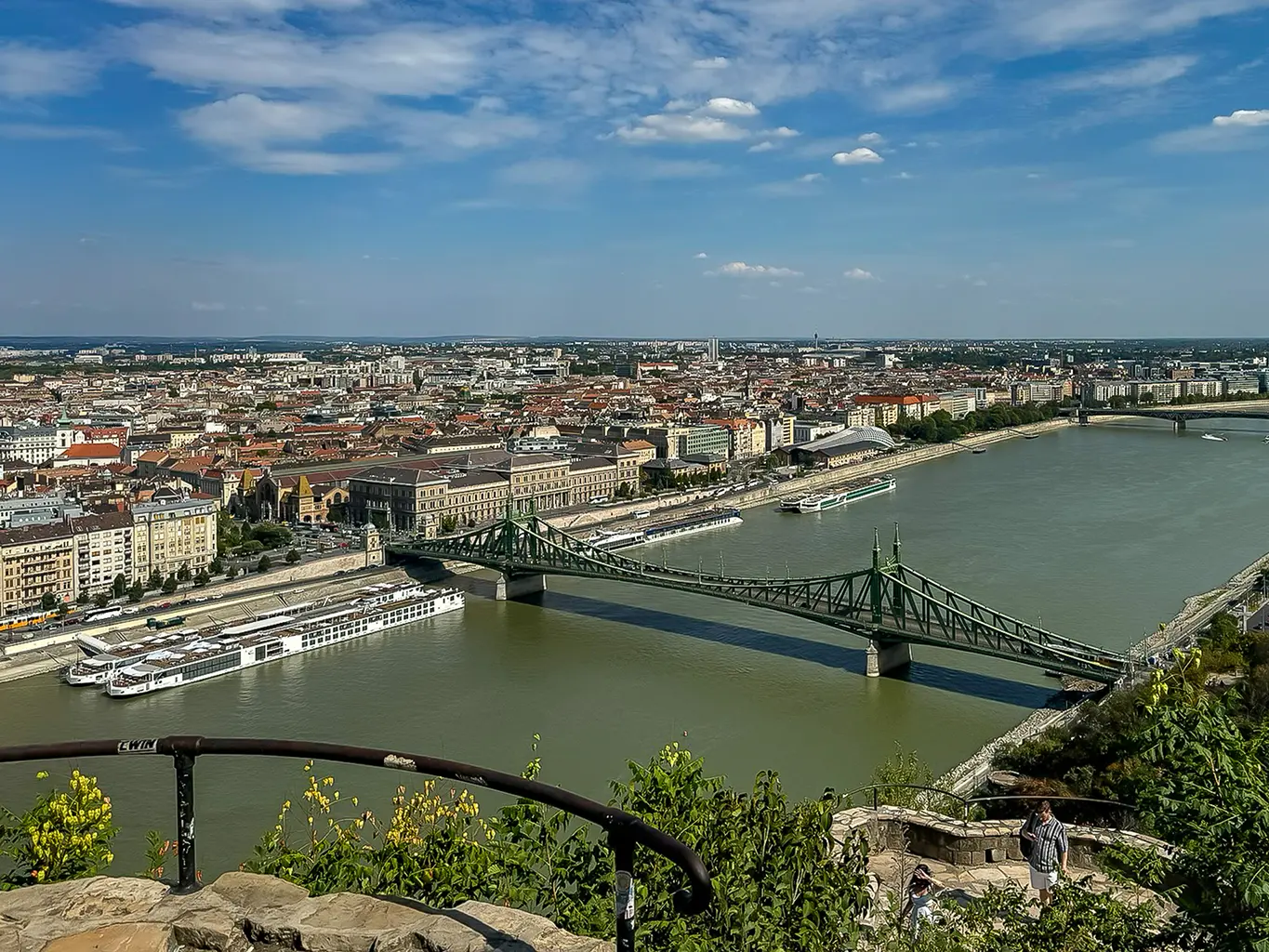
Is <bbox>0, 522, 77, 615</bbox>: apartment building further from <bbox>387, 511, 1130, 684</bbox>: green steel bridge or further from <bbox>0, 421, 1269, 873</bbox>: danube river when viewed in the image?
<bbox>387, 511, 1130, 684</bbox>: green steel bridge

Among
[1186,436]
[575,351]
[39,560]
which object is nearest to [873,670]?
[39,560]

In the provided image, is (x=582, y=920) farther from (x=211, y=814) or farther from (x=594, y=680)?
(x=594, y=680)

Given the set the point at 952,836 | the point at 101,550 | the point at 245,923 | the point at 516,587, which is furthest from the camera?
the point at 101,550

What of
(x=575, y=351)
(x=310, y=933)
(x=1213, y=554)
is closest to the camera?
(x=310, y=933)

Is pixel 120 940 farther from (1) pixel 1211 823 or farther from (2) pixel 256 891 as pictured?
(1) pixel 1211 823

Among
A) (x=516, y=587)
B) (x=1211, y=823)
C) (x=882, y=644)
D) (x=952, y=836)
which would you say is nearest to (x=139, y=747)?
Answer: (x=1211, y=823)

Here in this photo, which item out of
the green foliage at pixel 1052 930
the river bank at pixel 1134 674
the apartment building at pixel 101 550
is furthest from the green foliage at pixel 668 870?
the apartment building at pixel 101 550

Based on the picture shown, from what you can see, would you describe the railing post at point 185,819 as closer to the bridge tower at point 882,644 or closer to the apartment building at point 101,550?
the bridge tower at point 882,644
